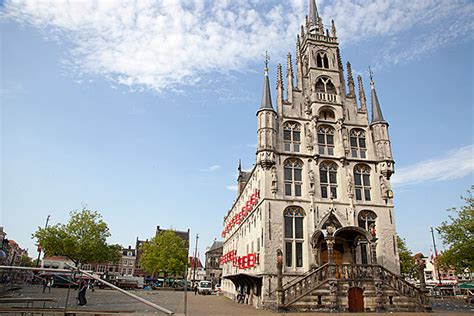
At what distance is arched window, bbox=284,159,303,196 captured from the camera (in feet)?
95.2

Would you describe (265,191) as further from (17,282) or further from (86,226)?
(86,226)

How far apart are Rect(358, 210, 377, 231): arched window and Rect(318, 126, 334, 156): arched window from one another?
237 inches

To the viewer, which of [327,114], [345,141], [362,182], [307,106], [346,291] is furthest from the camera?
[327,114]

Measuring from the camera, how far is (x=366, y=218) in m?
29.2

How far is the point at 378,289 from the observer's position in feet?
78.4

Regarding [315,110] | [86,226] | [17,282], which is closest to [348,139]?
[315,110]

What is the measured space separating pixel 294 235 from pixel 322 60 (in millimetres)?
18805

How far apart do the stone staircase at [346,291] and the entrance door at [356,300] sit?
0.29 meters

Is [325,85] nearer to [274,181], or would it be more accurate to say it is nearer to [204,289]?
[274,181]

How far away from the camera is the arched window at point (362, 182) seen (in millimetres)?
30031

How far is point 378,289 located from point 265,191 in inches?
437

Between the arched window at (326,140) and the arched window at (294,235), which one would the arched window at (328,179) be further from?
the arched window at (294,235)

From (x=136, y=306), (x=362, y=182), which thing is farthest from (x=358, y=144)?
(x=136, y=306)

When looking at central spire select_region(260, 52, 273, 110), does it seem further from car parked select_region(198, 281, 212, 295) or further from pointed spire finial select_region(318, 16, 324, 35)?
car parked select_region(198, 281, 212, 295)
